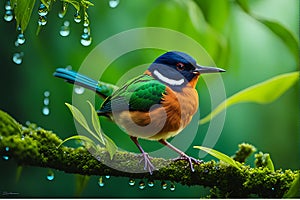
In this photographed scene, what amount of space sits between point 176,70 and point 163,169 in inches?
4.8

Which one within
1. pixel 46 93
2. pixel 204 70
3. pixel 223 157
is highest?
pixel 46 93

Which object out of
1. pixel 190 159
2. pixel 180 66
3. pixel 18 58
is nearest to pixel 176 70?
pixel 180 66

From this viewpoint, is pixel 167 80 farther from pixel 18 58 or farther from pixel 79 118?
pixel 18 58

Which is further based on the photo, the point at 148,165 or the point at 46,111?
the point at 46,111

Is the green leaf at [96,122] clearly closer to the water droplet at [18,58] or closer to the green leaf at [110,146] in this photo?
→ the green leaf at [110,146]

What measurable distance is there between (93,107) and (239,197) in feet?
0.67

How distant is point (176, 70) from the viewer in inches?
23.6

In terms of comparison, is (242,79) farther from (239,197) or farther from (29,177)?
(29,177)

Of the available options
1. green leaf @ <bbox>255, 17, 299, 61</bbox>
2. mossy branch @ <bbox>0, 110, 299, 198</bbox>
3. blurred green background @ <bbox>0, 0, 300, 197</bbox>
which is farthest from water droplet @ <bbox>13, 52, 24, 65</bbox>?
green leaf @ <bbox>255, 17, 299, 61</bbox>

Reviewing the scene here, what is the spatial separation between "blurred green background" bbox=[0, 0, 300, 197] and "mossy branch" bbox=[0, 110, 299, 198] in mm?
58

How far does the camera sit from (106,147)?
1.90 feet

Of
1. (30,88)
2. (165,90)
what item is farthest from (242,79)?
(30,88)

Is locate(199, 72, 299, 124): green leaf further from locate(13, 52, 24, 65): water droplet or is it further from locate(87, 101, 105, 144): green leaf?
locate(13, 52, 24, 65): water droplet

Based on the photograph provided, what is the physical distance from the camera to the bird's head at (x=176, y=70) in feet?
1.96
